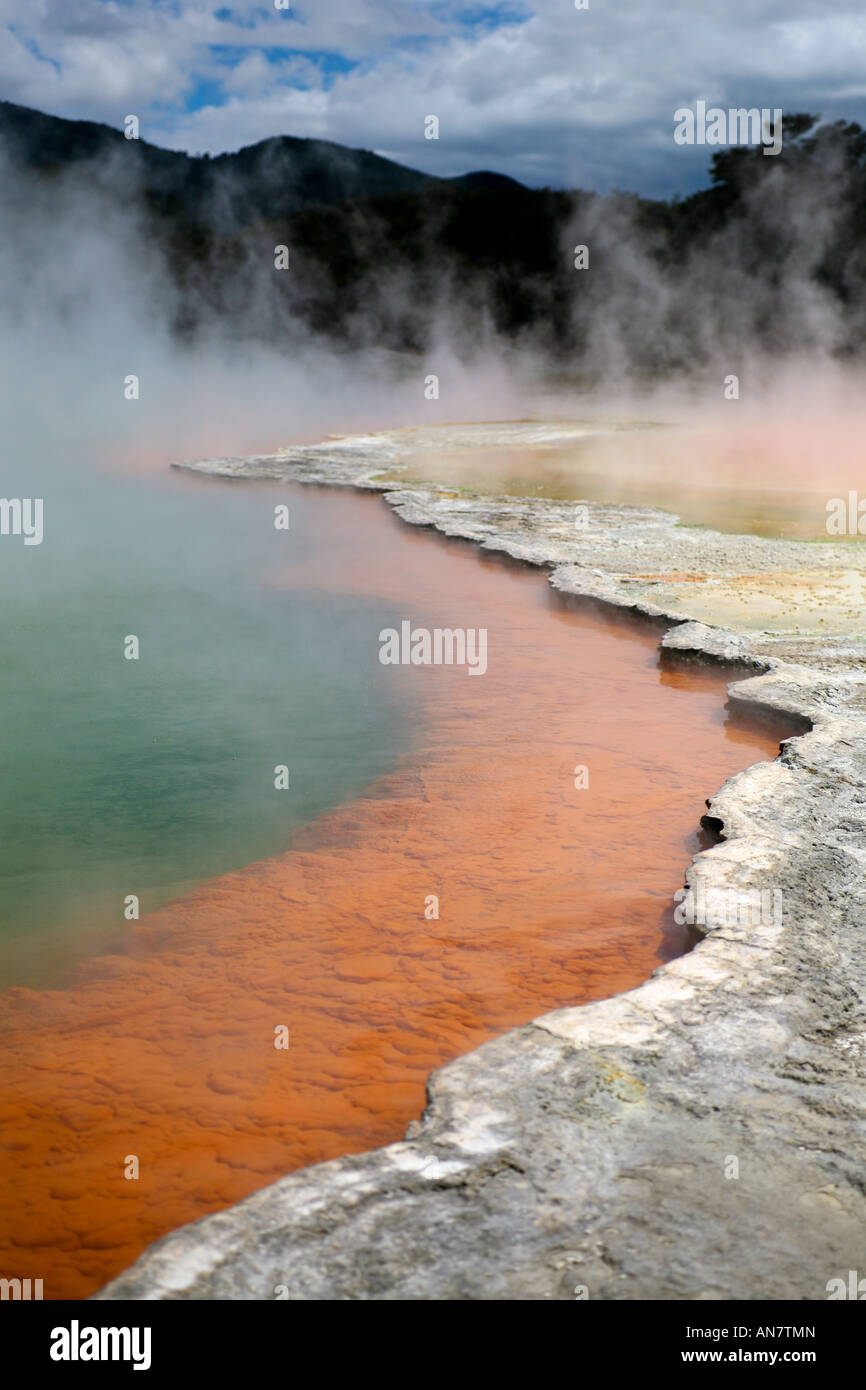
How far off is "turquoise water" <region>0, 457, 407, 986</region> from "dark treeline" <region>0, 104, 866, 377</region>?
1841cm

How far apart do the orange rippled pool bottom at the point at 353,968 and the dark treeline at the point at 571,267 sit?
2082cm

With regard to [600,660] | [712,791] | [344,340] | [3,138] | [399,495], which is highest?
[3,138]

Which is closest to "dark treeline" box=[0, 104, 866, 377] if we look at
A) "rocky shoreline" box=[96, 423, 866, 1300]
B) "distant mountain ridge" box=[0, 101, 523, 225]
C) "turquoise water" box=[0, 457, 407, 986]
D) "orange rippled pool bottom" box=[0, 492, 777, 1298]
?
"distant mountain ridge" box=[0, 101, 523, 225]

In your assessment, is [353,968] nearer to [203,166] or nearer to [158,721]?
[158,721]

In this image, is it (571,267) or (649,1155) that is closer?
(649,1155)

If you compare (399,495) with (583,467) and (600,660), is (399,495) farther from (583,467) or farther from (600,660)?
(600,660)

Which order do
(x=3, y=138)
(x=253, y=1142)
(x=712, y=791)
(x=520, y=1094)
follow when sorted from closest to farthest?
(x=520, y=1094), (x=253, y=1142), (x=712, y=791), (x=3, y=138)

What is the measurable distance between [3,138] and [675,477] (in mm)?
42211

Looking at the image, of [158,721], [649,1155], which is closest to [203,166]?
[158,721]

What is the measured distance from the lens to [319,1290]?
178 cm

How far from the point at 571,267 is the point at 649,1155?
28.2 m

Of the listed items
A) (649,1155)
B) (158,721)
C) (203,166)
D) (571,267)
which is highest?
(203,166)

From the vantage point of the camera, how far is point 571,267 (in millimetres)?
27703

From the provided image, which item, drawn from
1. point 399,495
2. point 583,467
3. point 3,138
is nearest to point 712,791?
point 399,495
